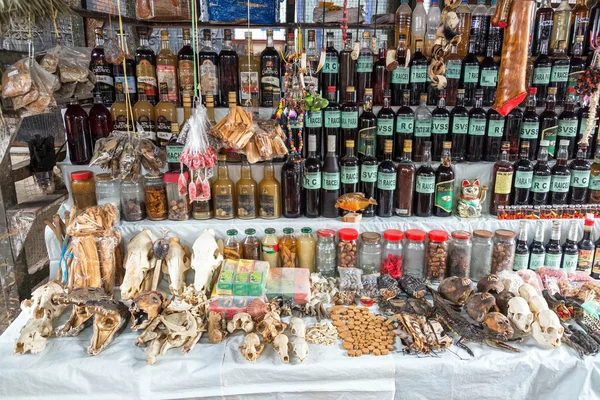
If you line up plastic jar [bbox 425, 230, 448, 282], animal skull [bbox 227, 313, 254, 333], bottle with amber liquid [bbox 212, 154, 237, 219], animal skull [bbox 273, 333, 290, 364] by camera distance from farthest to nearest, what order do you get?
bottle with amber liquid [bbox 212, 154, 237, 219]
plastic jar [bbox 425, 230, 448, 282]
animal skull [bbox 227, 313, 254, 333]
animal skull [bbox 273, 333, 290, 364]

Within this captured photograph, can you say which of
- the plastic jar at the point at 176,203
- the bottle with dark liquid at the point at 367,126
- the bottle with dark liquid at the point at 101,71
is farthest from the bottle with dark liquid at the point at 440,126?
the bottle with dark liquid at the point at 101,71

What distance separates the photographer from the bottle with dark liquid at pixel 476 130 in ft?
6.42

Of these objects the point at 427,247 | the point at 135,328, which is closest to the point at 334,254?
the point at 427,247

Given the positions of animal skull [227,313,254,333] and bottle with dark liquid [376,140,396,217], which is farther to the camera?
bottle with dark liquid [376,140,396,217]

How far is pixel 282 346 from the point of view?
1433 millimetres

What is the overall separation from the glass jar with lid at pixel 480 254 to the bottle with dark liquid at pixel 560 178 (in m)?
0.38

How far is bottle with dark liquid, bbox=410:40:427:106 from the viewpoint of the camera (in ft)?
6.45

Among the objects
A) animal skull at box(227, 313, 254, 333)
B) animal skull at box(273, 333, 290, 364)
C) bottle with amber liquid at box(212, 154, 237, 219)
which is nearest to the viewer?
animal skull at box(273, 333, 290, 364)

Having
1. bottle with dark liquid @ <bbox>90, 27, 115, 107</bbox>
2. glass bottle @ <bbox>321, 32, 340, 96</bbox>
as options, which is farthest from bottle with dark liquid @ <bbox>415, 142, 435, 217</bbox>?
bottle with dark liquid @ <bbox>90, 27, 115, 107</bbox>

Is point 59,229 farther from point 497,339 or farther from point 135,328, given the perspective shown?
point 497,339

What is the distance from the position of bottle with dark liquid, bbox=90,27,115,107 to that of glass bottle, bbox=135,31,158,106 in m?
0.12

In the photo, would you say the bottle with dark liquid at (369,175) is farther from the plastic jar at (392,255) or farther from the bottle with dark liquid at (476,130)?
the bottle with dark liquid at (476,130)

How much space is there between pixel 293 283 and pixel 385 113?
839 mm

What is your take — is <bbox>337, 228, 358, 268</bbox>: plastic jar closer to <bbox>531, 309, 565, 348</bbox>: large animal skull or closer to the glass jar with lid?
the glass jar with lid
